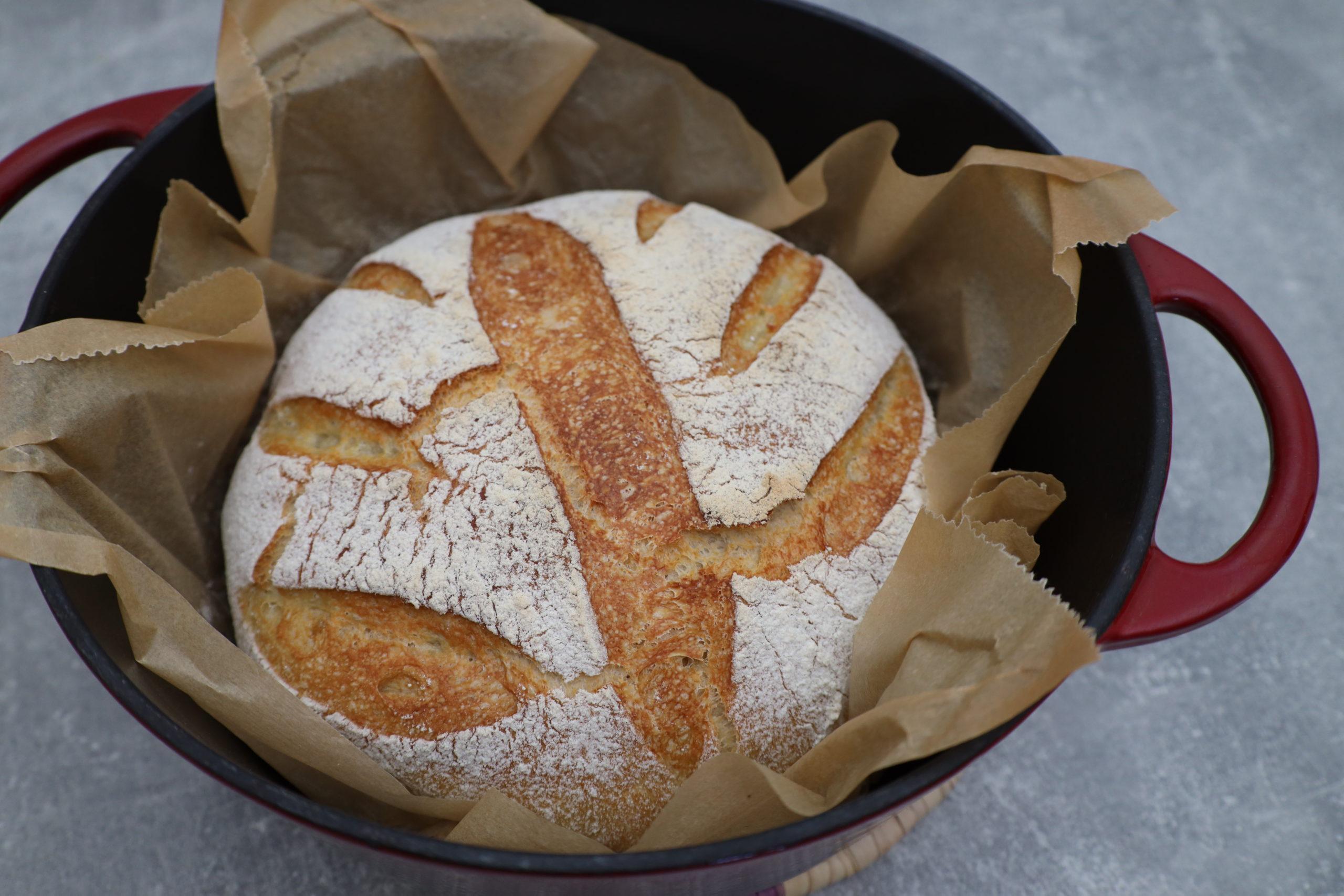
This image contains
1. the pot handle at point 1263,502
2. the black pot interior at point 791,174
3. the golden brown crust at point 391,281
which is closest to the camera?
the black pot interior at point 791,174

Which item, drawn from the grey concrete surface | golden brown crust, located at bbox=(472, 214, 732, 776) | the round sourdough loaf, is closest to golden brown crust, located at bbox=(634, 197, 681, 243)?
the round sourdough loaf

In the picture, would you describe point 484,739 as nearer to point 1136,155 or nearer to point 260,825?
point 260,825

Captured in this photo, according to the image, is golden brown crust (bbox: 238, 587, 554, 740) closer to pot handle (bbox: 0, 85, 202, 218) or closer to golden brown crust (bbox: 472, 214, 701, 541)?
golden brown crust (bbox: 472, 214, 701, 541)

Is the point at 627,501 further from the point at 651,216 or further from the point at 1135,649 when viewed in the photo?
the point at 1135,649

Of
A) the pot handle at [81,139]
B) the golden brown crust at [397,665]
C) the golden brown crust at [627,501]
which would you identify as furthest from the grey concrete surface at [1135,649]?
the pot handle at [81,139]

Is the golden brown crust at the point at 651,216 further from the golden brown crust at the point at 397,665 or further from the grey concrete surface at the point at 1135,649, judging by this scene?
the grey concrete surface at the point at 1135,649

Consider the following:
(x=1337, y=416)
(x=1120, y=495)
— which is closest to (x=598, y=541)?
(x=1120, y=495)

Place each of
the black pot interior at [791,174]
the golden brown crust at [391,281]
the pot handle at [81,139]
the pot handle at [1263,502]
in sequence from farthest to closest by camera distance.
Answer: the golden brown crust at [391,281] → the pot handle at [81,139] → the pot handle at [1263,502] → the black pot interior at [791,174]
